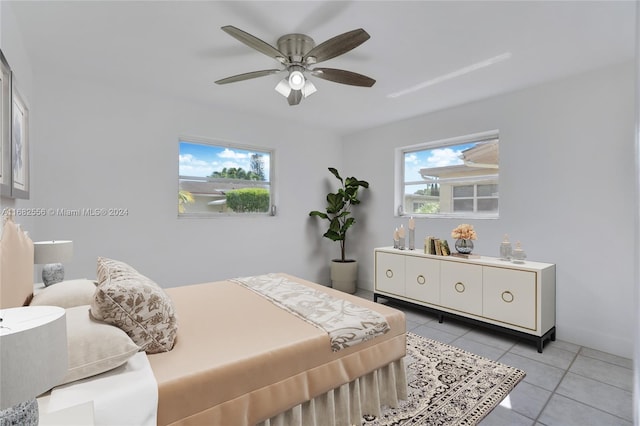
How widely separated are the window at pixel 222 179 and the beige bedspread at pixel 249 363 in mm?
2212

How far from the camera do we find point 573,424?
177 centimetres

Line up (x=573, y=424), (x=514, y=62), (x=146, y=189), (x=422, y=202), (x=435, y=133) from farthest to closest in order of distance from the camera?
(x=422, y=202) < (x=435, y=133) < (x=146, y=189) < (x=514, y=62) < (x=573, y=424)

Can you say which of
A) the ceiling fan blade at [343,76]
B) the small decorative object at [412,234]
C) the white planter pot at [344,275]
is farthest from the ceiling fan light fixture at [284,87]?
the white planter pot at [344,275]

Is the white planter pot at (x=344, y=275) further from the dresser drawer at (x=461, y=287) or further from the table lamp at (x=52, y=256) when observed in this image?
the table lamp at (x=52, y=256)

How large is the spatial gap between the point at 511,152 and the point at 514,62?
3.35 feet

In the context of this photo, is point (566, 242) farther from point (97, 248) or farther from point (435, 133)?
point (97, 248)

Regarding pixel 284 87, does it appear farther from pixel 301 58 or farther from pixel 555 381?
pixel 555 381

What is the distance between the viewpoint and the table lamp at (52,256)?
2006 mm

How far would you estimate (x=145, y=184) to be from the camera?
3.43 meters

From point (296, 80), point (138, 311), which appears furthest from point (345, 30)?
point (138, 311)

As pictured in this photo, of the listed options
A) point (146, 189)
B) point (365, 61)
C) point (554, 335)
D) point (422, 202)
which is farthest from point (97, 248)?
point (554, 335)

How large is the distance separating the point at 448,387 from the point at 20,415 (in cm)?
223

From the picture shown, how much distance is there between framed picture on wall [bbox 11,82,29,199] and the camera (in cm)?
193

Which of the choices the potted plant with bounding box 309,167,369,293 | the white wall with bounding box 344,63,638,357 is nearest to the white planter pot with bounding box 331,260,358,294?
the potted plant with bounding box 309,167,369,293
